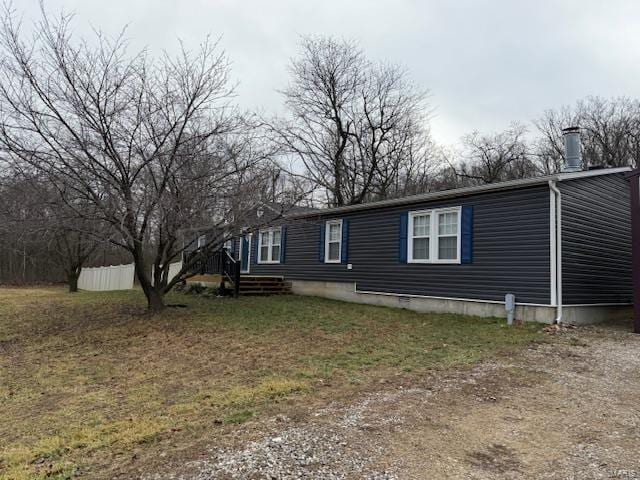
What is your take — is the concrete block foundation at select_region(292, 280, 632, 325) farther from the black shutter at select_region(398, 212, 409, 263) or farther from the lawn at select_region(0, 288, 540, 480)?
the black shutter at select_region(398, 212, 409, 263)

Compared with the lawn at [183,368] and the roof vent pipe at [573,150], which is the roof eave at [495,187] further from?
the lawn at [183,368]

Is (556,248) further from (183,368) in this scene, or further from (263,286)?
(263,286)

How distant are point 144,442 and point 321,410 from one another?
1564 mm

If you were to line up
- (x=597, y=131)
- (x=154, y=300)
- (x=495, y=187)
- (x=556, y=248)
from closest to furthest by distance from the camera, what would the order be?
1. (x=556, y=248)
2. (x=495, y=187)
3. (x=154, y=300)
4. (x=597, y=131)

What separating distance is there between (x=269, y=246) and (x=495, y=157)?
764 inches

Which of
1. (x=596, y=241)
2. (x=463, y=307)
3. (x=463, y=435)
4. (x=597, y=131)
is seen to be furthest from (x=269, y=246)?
(x=597, y=131)

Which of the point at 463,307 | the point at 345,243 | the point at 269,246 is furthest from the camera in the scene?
the point at 269,246

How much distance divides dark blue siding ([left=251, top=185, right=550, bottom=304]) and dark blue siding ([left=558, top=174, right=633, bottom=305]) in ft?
1.71

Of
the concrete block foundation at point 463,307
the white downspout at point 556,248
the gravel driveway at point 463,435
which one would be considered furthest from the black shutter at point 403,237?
the gravel driveway at point 463,435

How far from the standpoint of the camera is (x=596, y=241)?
1060 cm

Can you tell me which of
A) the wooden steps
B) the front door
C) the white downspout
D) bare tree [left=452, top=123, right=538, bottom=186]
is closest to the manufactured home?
the white downspout

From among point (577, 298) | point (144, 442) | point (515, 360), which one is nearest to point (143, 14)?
point (144, 442)

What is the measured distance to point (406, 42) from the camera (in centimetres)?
1443

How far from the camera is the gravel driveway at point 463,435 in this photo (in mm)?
3207
